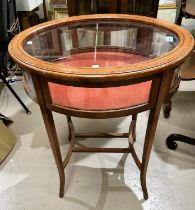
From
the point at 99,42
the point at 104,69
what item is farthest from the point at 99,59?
the point at 104,69

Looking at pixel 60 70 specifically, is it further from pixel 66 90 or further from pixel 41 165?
pixel 41 165

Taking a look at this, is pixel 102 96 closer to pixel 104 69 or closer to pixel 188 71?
pixel 104 69

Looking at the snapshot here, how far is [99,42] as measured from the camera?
127cm

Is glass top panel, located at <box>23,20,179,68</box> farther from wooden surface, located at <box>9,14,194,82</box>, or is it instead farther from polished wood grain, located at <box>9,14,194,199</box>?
wooden surface, located at <box>9,14,194,82</box>

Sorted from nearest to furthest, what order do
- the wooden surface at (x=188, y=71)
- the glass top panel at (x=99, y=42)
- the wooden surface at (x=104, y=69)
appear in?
the wooden surface at (x=104, y=69) < the glass top panel at (x=99, y=42) < the wooden surface at (x=188, y=71)

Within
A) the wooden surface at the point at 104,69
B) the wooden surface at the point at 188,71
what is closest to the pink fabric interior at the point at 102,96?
the wooden surface at the point at 104,69

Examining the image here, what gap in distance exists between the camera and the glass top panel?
106cm

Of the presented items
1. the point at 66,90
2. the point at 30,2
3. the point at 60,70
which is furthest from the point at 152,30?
the point at 30,2

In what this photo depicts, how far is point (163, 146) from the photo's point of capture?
1.47 metres

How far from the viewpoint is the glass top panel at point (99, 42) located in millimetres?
1059

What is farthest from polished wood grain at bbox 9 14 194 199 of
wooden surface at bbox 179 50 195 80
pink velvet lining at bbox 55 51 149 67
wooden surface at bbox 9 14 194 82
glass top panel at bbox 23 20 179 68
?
wooden surface at bbox 179 50 195 80

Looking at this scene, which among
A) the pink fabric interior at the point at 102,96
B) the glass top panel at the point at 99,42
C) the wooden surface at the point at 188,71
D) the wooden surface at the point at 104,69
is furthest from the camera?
the wooden surface at the point at 188,71

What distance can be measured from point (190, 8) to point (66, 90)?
4.14 ft

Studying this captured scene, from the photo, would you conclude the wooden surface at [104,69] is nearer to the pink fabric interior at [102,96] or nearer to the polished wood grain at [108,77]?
the polished wood grain at [108,77]
